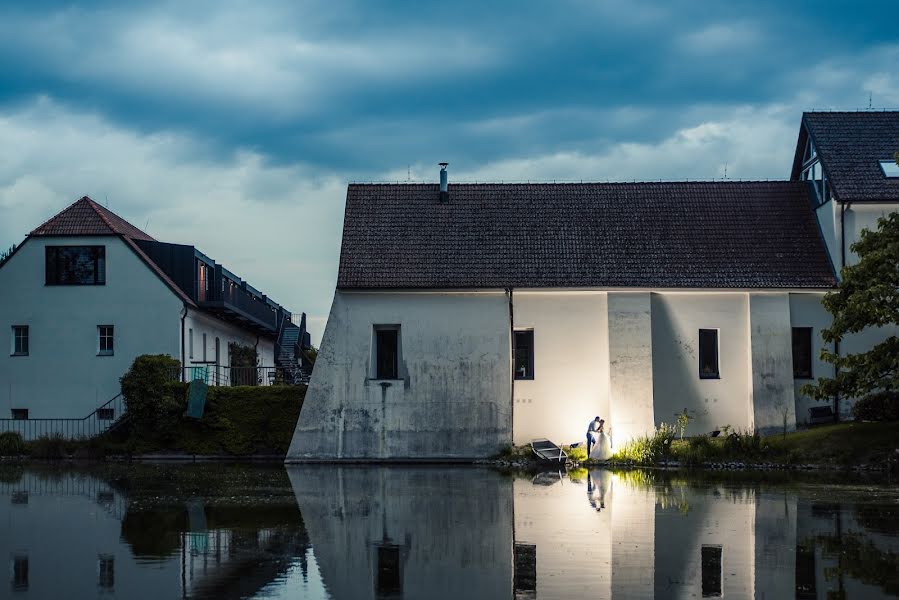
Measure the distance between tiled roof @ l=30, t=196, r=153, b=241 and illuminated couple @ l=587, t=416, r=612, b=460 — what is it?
19188 millimetres

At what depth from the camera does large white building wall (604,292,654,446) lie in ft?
112

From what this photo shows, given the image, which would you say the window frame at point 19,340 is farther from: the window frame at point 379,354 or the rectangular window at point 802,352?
the rectangular window at point 802,352

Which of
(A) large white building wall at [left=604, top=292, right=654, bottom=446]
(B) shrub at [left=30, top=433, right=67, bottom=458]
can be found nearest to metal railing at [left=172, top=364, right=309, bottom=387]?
(B) shrub at [left=30, top=433, right=67, bottom=458]

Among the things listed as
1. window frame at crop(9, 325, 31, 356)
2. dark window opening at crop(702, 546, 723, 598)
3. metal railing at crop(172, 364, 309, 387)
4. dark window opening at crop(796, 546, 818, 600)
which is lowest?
dark window opening at crop(796, 546, 818, 600)

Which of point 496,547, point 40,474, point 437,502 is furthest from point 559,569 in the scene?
point 40,474

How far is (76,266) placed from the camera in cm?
4178

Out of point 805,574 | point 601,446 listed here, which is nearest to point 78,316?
point 601,446

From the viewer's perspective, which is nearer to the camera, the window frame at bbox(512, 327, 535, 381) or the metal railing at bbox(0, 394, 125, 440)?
the window frame at bbox(512, 327, 535, 381)

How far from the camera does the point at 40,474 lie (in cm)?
3020

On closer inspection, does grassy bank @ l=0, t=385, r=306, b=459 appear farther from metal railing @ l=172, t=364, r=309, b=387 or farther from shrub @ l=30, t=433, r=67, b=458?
metal railing @ l=172, t=364, r=309, b=387

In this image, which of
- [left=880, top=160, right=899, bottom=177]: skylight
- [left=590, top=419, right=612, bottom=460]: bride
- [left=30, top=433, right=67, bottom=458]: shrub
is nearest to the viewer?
[left=590, top=419, right=612, bottom=460]: bride

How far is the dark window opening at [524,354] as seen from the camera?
3525 cm

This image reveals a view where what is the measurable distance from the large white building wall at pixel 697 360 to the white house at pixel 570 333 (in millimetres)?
45

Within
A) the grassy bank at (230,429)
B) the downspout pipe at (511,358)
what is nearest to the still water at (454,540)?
the downspout pipe at (511,358)
